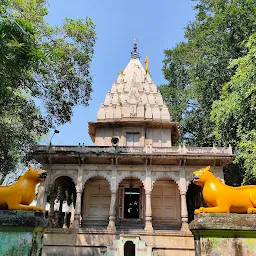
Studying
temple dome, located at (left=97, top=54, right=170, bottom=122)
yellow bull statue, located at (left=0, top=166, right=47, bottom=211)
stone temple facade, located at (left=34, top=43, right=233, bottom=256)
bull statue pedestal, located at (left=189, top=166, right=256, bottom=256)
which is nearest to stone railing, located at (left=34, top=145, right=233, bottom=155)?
stone temple facade, located at (left=34, top=43, right=233, bottom=256)

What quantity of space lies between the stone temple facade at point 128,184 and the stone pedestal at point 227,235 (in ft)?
39.4

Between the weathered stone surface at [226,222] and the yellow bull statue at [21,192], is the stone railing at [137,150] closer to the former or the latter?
the yellow bull statue at [21,192]

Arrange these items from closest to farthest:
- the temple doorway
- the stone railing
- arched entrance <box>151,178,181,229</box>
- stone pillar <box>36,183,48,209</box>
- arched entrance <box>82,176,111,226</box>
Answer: stone pillar <box>36,183,48,209</box>, the stone railing, arched entrance <box>151,178,181,229</box>, arched entrance <box>82,176,111,226</box>, the temple doorway

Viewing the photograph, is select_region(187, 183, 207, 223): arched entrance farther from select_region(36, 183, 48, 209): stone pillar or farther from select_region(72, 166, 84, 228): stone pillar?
select_region(36, 183, 48, 209): stone pillar

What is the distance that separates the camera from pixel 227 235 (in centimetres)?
383

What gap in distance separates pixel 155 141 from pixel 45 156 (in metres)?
8.52

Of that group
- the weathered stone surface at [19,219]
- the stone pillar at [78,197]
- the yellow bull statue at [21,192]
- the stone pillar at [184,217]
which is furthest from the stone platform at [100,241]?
the weathered stone surface at [19,219]

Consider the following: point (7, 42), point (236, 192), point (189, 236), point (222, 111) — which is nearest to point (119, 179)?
point (189, 236)

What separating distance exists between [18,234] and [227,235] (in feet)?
9.95

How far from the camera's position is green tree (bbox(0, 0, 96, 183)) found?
945cm

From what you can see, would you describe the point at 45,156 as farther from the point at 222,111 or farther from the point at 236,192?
the point at 236,192

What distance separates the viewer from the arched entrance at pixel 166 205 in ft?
63.1

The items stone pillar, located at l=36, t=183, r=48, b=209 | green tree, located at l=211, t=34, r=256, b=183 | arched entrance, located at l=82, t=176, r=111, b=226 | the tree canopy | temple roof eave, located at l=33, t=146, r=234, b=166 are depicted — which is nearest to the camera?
green tree, located at l=211, t=34, r=256, b=183

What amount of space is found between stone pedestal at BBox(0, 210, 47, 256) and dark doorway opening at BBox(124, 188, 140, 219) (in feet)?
54.7
